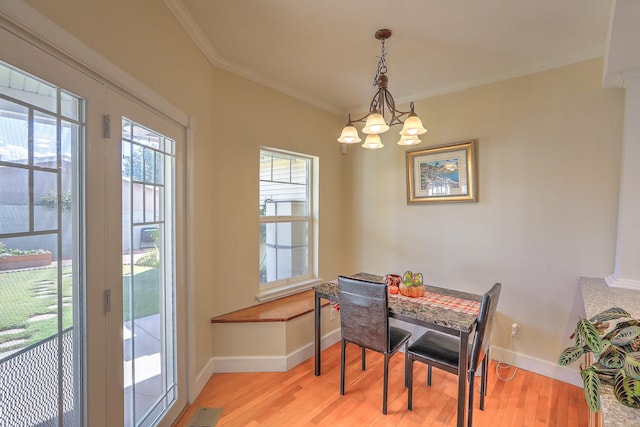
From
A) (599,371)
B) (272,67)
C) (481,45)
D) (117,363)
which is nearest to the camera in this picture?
(599,371)

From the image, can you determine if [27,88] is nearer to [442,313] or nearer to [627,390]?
[627,390]

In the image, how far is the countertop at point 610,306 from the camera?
78 cm

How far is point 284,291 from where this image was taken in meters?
2.93

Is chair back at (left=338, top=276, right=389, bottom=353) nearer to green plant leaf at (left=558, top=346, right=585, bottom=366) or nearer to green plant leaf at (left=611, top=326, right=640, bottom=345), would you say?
green plant leaf at (left=558, top=346, right=585, bottom=366)

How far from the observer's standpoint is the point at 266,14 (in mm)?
1797

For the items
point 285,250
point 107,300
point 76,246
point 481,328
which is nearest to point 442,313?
point 481,328

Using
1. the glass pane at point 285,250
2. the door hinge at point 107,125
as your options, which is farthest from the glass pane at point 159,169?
the glass pane at point 285,250

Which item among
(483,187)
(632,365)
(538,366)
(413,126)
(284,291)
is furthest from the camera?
(284,291)

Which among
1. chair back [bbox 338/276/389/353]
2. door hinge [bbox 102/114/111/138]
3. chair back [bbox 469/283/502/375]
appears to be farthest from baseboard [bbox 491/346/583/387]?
door hinge [bbox 102/114/111/138]

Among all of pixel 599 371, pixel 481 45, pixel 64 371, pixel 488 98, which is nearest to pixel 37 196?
pixel 64 371

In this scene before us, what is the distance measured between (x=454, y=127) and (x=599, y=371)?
229 centimetres

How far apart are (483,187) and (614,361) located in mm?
1932

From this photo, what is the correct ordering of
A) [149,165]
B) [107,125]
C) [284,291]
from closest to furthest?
[107,125], [149,165], [284,291]

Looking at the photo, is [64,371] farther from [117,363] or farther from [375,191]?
[375,191]
